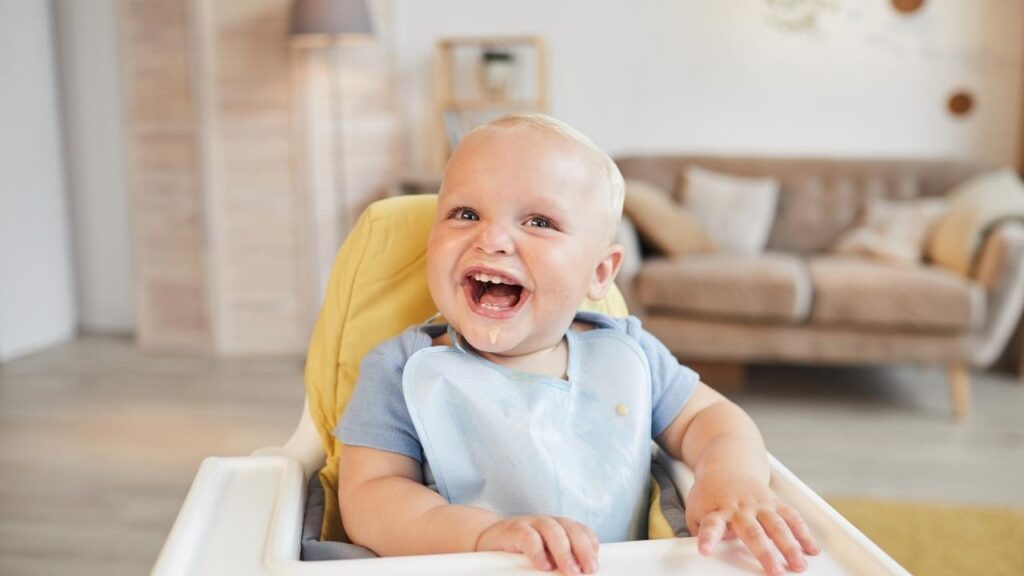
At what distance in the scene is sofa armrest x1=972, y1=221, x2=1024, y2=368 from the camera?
2.89 metres

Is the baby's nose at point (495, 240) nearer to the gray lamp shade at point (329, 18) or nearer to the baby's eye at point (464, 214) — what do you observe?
the baby's eye at point (464, 214)

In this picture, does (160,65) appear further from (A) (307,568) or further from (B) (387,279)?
(A) (307,568)

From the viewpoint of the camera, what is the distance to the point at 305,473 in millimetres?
1014

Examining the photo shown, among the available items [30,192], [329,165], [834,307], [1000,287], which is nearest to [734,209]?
[834,307]

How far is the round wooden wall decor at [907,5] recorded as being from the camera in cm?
388

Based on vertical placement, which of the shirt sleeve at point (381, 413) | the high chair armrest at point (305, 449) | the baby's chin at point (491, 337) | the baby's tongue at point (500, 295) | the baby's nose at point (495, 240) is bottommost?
the high chair armrest at point (305, 449)

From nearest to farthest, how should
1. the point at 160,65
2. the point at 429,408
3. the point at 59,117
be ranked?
the point at 429,408
the point at 160,65
the point at 59,117

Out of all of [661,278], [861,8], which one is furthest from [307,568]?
[861,8]

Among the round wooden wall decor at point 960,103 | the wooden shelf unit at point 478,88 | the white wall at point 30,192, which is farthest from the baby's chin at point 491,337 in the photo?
the round wooden wall decor at point 960,103

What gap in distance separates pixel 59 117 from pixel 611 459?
164 inches

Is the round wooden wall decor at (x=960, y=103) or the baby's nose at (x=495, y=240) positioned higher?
the round wooden wall decor at (x=960, y=103)

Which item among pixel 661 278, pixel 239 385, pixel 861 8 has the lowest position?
pixel 239 385

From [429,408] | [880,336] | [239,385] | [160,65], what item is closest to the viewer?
[429,408]

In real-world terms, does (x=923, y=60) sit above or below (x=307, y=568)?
above
